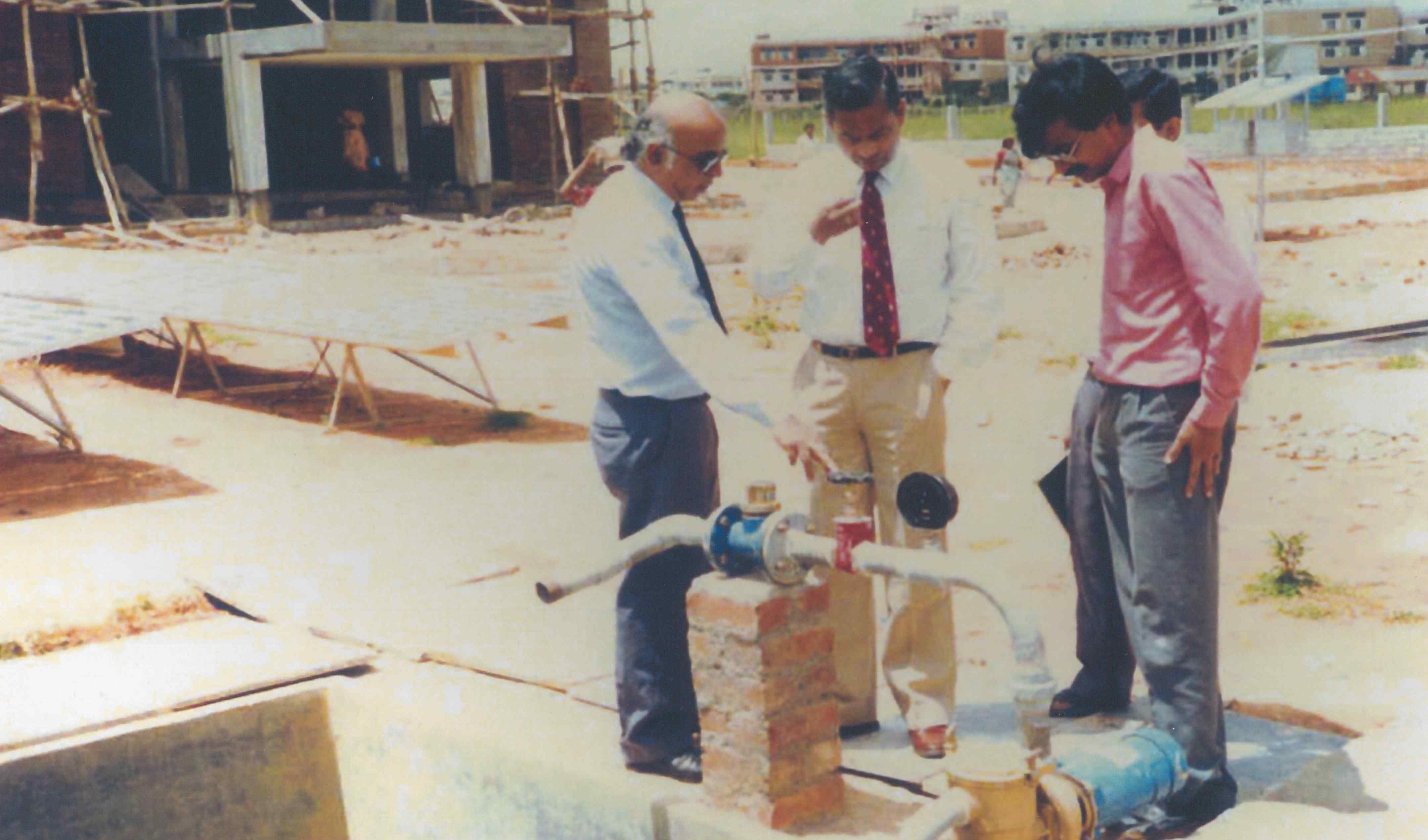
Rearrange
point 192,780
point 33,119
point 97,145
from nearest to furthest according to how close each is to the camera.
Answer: point 192,780 → point 33,119 → point 97,145

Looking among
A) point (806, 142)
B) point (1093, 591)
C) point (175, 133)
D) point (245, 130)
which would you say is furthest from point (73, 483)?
point (806, 142)

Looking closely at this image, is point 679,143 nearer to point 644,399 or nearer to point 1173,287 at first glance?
point 644,399

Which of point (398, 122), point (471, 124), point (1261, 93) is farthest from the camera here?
point (398, 122)

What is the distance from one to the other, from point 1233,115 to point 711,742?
832 inches

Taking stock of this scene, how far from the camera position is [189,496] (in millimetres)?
7340

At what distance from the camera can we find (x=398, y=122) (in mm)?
23047

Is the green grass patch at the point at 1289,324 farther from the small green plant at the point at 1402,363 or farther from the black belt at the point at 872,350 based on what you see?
the black belt at the point at 872,350

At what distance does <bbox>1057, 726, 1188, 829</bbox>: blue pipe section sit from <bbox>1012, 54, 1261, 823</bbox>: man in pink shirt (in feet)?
0.44

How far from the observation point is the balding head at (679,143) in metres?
3.21

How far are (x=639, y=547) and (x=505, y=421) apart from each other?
5.93 meters

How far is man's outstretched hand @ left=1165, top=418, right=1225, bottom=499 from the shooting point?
120 inches

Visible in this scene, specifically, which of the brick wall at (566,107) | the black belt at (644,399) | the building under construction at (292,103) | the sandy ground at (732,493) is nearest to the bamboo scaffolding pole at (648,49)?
the building under construction at (292,103)

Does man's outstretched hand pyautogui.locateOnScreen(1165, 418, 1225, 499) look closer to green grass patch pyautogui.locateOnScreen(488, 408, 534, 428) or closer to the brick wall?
green grass patch pyautogui.locateOnScreen(488, 408, 534, 428)

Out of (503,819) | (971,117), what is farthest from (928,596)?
(971,117)
